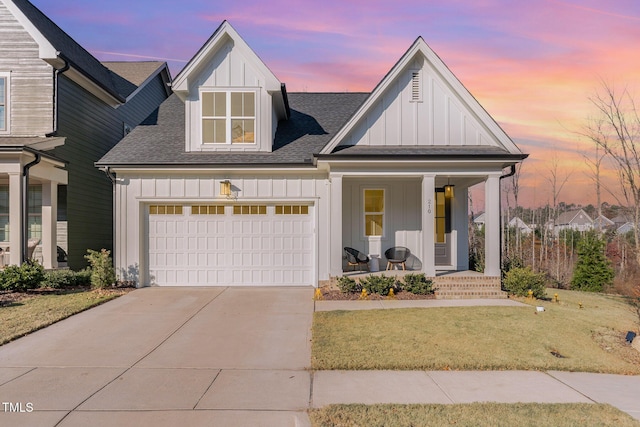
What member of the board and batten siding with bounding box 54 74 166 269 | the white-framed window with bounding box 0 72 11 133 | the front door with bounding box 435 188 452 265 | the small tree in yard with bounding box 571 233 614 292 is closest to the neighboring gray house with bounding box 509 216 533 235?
the small tree in yard with bounding box 571 233 614 292

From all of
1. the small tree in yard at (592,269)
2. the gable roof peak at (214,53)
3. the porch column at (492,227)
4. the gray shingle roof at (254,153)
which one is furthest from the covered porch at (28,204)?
the small tree in yard at (592,269)

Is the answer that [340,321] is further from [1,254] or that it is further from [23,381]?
[1,254]

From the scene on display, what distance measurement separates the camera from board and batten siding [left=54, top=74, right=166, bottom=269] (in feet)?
46.4

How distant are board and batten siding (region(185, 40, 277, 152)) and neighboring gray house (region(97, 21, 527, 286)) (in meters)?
0.03

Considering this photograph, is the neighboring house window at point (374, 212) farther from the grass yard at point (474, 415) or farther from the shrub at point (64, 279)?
the grass yard at point (474, 415)

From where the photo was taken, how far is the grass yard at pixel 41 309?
8109mm

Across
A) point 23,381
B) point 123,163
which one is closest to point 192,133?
point 123,163

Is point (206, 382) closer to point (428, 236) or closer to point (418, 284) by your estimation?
point (418, 284)

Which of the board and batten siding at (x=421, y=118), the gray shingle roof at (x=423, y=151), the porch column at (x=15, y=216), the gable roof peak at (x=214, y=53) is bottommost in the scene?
the porch column at (x=15, y=216)

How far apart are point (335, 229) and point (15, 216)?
8966mm

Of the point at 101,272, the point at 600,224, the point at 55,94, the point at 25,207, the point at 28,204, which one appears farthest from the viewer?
the point at 600,224

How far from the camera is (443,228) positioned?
14570mm

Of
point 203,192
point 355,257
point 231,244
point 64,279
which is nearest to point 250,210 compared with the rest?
point 231,244

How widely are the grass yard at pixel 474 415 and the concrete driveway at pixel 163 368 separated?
437mm
